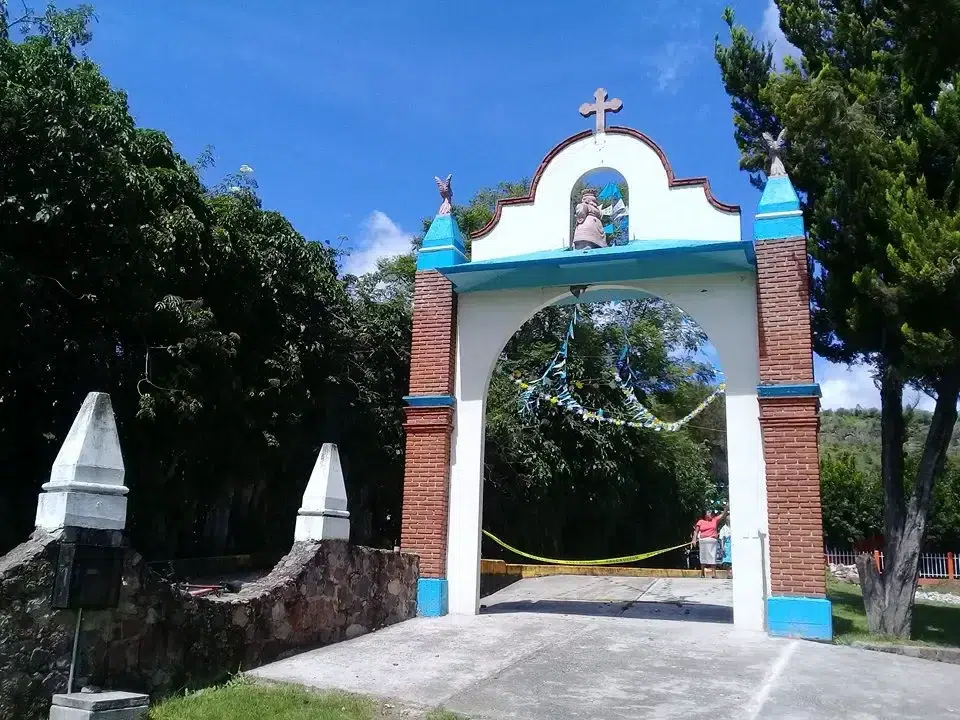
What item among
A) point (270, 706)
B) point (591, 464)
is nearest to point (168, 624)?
point (270, 706)

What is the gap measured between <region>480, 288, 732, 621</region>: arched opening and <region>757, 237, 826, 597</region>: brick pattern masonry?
4413 mm

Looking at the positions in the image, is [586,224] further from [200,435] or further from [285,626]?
[200,435]

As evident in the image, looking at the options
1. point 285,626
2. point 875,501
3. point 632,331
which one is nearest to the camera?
point 285,626

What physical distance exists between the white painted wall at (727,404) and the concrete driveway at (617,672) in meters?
0.58

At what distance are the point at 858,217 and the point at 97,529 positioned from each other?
940cm

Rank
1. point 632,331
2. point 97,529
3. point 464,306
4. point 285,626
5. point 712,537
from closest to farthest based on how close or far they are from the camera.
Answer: point 97,529 → point 285,626 → point 464,306 → point 712,537 → point 632,331

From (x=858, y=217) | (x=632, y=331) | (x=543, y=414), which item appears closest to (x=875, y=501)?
(x=632, y=331)

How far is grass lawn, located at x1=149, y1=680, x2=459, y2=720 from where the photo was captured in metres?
5.87

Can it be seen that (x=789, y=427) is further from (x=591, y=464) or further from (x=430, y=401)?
(x=591, y=464)

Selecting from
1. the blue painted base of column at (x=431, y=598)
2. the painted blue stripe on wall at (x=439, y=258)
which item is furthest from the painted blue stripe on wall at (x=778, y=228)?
the blue painted base of column at (x=431, y=598)

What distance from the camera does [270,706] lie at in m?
6.07

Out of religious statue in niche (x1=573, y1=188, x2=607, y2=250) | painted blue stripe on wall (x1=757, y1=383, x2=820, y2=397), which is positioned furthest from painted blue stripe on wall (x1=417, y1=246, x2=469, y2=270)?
painted blue stripe on wall (x1=757, y1=383, x2=820, y2=397)

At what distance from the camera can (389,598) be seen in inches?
383

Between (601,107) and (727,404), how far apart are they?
4.36 m
